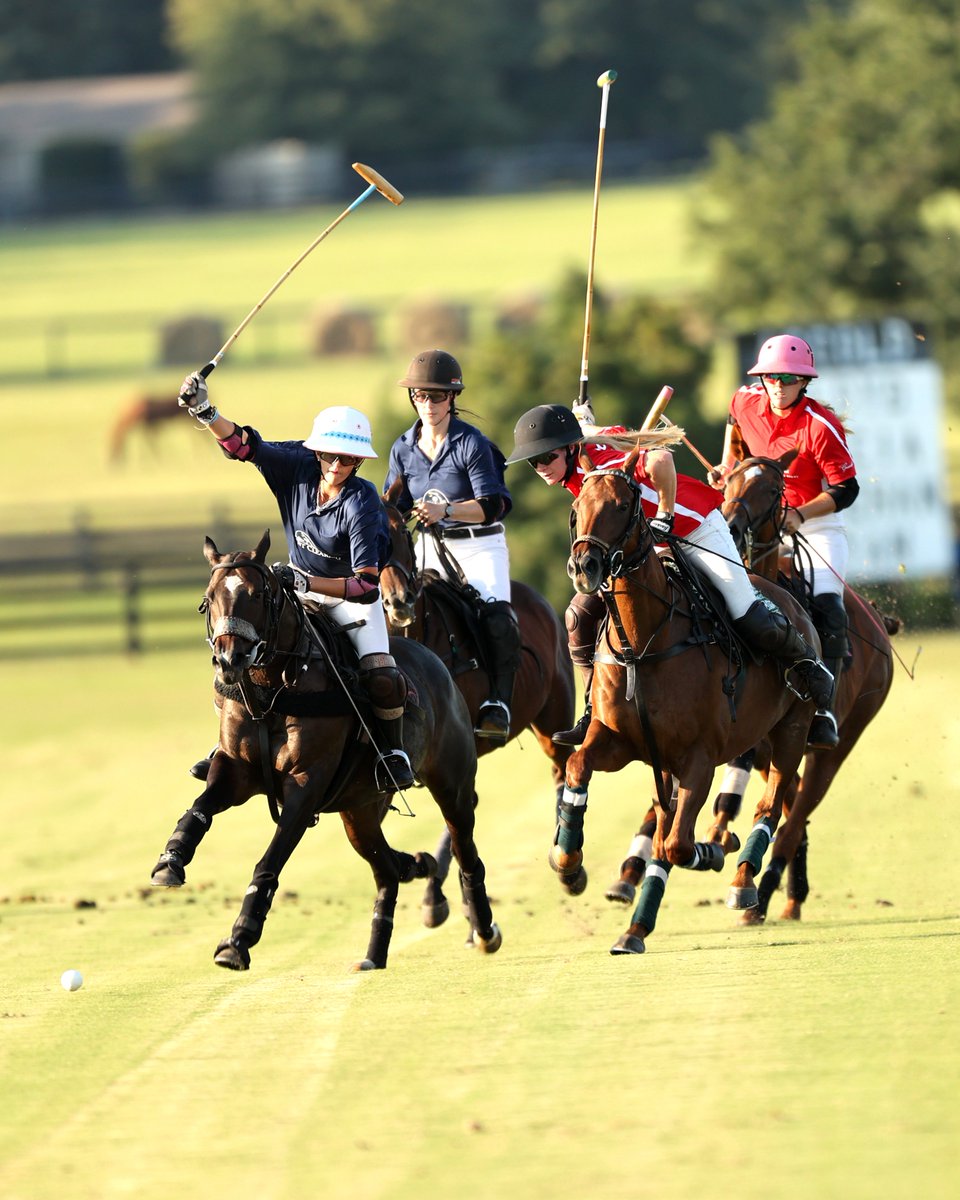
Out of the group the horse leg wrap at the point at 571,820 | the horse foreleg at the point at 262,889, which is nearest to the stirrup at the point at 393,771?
the horse foreleg at the point at 262,889

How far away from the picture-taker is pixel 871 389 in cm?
2909

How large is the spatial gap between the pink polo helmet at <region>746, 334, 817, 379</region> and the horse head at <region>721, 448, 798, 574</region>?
0.43m

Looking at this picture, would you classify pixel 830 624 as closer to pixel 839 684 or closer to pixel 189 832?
pixel 839 684

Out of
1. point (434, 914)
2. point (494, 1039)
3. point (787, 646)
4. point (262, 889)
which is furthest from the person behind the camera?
point (434, 914)

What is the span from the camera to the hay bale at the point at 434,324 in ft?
179

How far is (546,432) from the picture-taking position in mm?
10109

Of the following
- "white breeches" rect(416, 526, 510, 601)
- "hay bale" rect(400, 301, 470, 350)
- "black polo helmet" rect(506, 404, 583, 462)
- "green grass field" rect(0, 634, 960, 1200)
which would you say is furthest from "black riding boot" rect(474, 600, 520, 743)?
"hay bale" rect(400, 301, 470, 350)

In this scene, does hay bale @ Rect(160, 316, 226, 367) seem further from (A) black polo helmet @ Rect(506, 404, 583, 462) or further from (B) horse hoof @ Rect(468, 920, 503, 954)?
(A) black polo helmet @ Rect(506, 404, 583, 462)

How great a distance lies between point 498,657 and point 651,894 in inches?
85.0

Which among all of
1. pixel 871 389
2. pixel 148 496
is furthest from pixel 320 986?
pixel 148 496

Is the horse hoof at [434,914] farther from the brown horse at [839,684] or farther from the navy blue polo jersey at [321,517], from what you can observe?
the navy blue polo jersey at [321,517]

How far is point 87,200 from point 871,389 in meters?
54.0

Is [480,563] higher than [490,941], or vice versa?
[480,563]

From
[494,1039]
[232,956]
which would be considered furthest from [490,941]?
[494,1039]
